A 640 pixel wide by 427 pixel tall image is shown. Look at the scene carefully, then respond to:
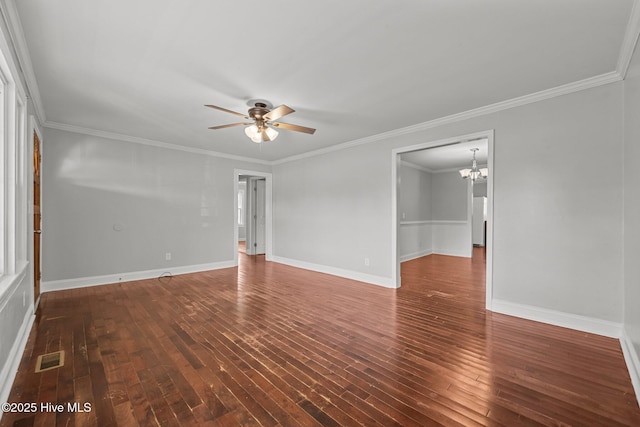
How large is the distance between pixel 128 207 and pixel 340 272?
13.2 feet

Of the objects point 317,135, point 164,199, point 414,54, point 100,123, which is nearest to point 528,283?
point 414,54

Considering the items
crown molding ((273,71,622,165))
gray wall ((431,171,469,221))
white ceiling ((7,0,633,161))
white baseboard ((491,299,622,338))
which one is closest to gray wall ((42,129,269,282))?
white ceiling ((7,0,633,161))

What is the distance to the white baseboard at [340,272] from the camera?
4660 mm

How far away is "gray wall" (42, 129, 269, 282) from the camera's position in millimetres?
4266

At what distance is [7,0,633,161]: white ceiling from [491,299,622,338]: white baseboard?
243 centimetres

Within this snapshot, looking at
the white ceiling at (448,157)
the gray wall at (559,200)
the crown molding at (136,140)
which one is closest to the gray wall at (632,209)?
the gray wall at (559,200)

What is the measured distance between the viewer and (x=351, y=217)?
5.23 m

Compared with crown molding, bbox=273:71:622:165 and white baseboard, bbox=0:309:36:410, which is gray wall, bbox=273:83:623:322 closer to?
crown molding, bbox=273:71:622:165

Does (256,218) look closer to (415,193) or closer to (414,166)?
(415,193)

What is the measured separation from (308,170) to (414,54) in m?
3.90

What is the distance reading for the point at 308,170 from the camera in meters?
6.09

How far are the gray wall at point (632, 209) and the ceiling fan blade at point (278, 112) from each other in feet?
9.25

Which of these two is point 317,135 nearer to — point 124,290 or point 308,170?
point 308,170

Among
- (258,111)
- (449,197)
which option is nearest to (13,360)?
(258,111)
